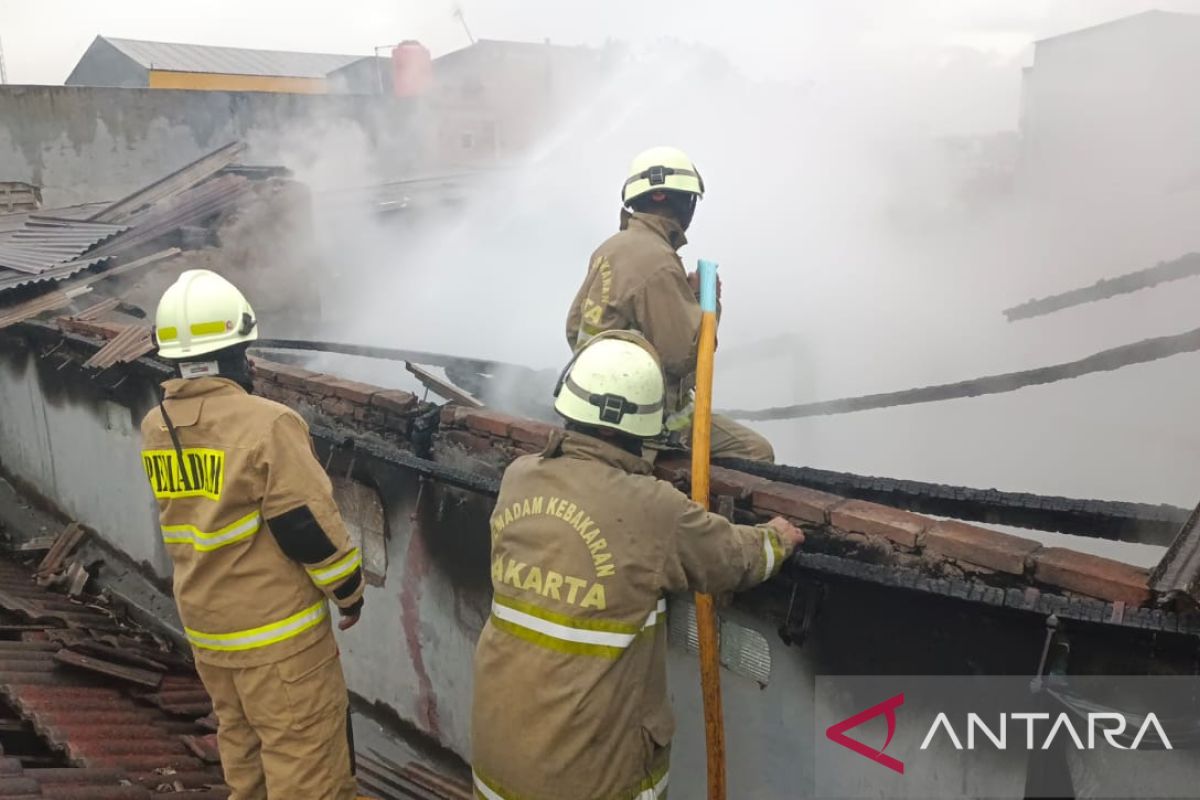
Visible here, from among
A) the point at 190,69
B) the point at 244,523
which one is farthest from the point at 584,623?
the point at 190,69

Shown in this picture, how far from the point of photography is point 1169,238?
25.0 feet

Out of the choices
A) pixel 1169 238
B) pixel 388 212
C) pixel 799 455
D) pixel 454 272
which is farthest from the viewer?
pixel 388 212

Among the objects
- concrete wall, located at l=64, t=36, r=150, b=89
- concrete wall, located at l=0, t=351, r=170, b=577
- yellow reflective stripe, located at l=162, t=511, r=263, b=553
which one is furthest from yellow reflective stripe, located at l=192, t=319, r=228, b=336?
concrete wall, located at l=64, t=36, r=150, b=89

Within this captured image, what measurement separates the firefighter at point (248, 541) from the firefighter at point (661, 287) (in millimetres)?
1350

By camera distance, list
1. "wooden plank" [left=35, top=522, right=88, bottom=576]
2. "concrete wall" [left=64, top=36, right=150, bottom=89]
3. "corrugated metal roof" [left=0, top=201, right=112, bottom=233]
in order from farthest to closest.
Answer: "concrete wall" [left=64, top=36, right=150, bottom=89]
"corrugated metal roof" [left=0, top=201, right=112, bottom=233]
"wooden plank" [left=35, top=522, right=88, bottom=576]

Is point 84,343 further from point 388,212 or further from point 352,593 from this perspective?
point 388,212

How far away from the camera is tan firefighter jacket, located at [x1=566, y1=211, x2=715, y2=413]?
3602 mm

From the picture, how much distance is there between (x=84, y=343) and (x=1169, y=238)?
8.55 meters

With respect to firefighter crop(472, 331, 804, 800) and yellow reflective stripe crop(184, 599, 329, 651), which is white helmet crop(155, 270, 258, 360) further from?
firefighter crop(472, 331, 804, 800)

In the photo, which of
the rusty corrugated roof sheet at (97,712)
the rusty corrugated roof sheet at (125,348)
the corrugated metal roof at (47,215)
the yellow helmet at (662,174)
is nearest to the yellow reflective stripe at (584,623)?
the yellow helmet at (662,174)

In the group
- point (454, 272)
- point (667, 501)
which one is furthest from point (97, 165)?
point (667, 501)

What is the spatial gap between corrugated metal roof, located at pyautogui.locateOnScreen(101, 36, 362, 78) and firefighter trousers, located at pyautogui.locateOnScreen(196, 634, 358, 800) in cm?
3025

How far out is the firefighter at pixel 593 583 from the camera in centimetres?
238

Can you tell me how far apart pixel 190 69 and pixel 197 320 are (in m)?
30.6
